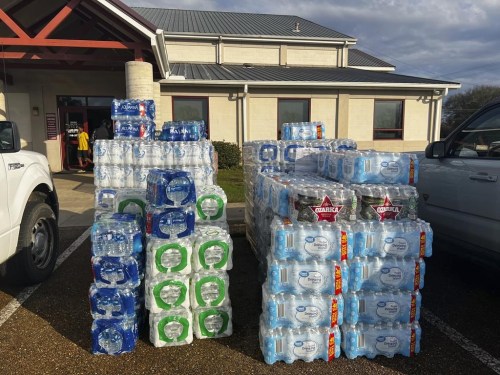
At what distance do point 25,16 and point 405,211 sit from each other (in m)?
13.5

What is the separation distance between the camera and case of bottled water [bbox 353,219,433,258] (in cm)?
339

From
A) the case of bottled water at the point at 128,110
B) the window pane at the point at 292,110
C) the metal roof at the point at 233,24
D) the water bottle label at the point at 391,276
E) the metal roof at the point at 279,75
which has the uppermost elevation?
the metal roof at the point at 233,24

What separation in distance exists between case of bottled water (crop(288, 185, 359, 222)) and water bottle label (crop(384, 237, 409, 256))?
399 mm

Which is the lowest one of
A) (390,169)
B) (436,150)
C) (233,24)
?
(390,169)

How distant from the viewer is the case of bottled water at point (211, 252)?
11.9ft

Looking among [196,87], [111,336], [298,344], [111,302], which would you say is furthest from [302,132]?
[196,87]

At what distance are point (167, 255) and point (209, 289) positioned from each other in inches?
19.9

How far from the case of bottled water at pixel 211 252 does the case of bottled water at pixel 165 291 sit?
0.20 metres

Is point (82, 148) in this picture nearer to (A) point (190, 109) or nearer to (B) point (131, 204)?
(A) point (190, 109)

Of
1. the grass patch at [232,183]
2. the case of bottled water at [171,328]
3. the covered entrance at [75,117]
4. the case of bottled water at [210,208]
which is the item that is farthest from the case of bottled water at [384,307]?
the covered entrance at [75,117]

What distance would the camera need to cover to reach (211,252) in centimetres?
365

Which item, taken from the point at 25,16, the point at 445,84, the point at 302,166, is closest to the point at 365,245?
the point at 302,166

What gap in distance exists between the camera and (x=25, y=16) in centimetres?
1259

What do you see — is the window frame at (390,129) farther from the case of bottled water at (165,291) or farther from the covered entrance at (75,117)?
the case of bottled water at (165,291)
